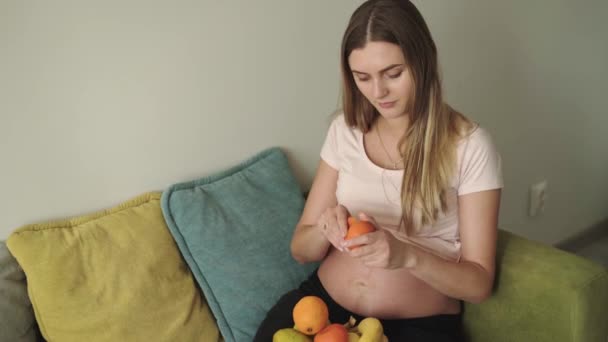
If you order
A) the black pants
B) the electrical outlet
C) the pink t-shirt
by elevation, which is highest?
the pink t-shirt

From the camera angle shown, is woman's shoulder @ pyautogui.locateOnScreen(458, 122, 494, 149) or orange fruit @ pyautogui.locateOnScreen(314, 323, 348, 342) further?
woman's shoulder @ pyautogui.locateOnScreen(458, 122, 494, 149)

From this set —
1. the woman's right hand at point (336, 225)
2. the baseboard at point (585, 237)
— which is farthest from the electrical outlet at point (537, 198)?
the woman's right hand at point (336, 225)

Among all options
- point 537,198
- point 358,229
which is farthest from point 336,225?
point 537,198

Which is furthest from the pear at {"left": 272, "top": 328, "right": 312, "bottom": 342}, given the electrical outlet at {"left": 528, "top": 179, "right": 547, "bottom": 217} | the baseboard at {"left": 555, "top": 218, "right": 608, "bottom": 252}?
the baseboard at {"left": 555, "top": 218, "right": 608, "bottom": 252}

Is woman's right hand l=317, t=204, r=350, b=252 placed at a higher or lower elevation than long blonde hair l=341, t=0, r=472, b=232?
lower

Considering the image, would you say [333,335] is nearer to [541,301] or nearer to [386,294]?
[386,294]

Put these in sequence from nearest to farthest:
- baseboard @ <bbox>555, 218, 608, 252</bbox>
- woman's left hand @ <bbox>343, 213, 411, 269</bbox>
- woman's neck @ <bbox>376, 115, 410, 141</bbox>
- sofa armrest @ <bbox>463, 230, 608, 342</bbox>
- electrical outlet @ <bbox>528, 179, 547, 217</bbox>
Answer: woman's left hand @ <bbox>343, 213, 411, 269</bbox>, sofa armrest @ <bbox>463, 230, 608, 342</bbox>, woman's neck @ <bbox>376, 115, 410, 141</bbox>, electrical outlet @ <bbox>528, 179, 547, 217</bbox>, baseboard @ <bbox>555, 218, 608, 252</bbox>

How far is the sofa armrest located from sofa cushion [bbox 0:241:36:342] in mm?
976

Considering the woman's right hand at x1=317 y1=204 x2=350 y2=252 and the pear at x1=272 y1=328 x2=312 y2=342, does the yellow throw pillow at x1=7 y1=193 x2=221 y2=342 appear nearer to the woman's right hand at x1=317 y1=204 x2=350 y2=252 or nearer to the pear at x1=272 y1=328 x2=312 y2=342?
the pear at x1=272 y1=328 x2=312 y2=342

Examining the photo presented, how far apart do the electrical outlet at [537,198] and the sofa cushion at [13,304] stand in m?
1.87

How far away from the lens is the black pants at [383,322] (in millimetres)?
1046

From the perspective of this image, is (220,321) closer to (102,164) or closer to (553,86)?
(102,164)

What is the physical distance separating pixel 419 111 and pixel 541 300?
0.47m

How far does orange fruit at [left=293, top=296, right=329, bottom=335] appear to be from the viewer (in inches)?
38.1
